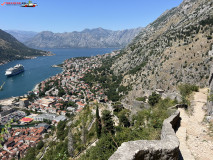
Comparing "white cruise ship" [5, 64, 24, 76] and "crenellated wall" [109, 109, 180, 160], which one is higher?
"crenellated wall" [109, 109, 180, 160]

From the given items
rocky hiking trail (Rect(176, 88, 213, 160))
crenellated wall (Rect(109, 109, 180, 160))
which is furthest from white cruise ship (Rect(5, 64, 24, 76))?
crenellated wall (Rect(109, 109, 180, 160))

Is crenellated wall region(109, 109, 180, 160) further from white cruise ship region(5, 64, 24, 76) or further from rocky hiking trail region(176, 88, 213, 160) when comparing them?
white cruise ship region(5, 64, 24, 76)

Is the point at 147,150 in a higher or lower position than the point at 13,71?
higher

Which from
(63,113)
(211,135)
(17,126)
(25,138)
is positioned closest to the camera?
(211,135)

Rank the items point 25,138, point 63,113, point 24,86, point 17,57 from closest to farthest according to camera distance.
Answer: point 25,138
point 63,113
point 24,86
point 17,57

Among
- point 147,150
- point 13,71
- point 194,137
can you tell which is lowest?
point 13,71

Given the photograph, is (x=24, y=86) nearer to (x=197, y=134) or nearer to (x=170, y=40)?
(x=170, y=40)

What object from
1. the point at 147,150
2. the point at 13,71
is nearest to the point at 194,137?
the point at 147,150

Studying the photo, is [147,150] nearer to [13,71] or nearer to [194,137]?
[194,137]

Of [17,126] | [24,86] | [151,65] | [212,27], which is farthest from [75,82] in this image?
[212,27]
